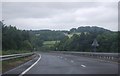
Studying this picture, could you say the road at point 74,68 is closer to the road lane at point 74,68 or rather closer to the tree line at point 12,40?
the road lane at point 74,68

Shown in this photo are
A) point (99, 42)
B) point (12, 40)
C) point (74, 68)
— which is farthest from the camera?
point (99, 42)

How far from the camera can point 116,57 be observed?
40.8 metres

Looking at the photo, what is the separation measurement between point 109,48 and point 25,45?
3072cm

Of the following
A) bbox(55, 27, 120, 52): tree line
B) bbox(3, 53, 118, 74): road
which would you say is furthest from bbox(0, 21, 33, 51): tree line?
bbox(3, 53, 118, 74): road

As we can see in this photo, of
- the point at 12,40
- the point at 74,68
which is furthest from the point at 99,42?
the point at 74,68

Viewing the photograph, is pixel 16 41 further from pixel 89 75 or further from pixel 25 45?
pixel 89 75

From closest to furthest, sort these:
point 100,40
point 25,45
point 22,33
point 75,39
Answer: point 25,45 < point 22,33 < point 100,40 < point 75,39

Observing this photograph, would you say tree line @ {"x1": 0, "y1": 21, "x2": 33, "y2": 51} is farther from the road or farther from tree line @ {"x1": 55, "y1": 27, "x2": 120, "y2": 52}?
the road

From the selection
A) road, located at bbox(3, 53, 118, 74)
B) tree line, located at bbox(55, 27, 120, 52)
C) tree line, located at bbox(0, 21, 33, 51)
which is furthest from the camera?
tree line, located at bbox(55, 27, 120, 52)

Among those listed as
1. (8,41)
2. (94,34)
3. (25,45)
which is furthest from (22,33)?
(94,34)

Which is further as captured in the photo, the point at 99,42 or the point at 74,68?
the point at 99,42

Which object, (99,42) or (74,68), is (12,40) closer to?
(99,42)

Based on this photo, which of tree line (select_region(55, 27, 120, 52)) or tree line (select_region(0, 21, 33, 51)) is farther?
tree line (select_region(55, 27, 120, 52))

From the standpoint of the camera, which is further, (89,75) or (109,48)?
(109,48)
